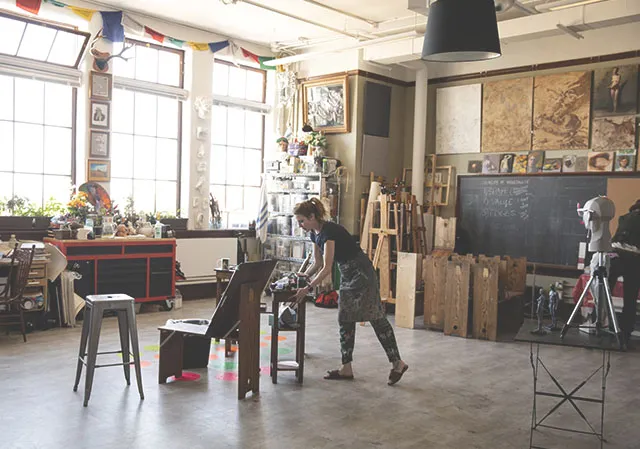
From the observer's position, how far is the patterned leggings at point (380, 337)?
18.1ft

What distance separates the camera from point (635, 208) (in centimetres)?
736

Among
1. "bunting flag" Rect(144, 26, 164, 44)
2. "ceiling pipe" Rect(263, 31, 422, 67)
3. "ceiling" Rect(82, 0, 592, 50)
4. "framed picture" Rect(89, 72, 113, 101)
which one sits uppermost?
"ceiling" Rect(82, 0, 592, 50)

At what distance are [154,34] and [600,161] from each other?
20.9ft

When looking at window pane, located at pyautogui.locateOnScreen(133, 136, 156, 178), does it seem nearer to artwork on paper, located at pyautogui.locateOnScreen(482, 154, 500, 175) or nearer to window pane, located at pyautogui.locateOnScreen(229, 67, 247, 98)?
window pane, located at pyautogui.locateOnScreen(229, 67, 247, 98)

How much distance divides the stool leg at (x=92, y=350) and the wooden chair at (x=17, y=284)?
7.55ft

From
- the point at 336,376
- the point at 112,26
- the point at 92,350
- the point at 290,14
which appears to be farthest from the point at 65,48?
the point at 336,376

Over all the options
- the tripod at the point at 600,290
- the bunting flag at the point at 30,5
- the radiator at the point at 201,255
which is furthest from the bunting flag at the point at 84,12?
the tripod at the point at 600,290

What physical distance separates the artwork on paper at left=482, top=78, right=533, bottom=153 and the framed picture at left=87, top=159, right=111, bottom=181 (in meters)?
5.43

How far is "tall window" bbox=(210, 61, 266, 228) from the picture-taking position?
1062 centimetres

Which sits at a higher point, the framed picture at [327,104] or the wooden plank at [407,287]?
the framed picture at [327,104]

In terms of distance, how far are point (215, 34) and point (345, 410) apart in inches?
279

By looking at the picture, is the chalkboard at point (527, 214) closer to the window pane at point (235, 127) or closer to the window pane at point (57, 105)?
the window pane at point (235, 127)

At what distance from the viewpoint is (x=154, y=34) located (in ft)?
30.8

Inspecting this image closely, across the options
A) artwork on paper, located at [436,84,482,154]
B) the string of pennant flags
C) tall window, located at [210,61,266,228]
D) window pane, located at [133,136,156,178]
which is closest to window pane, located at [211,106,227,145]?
tall window, located at [210,61,266,228]
